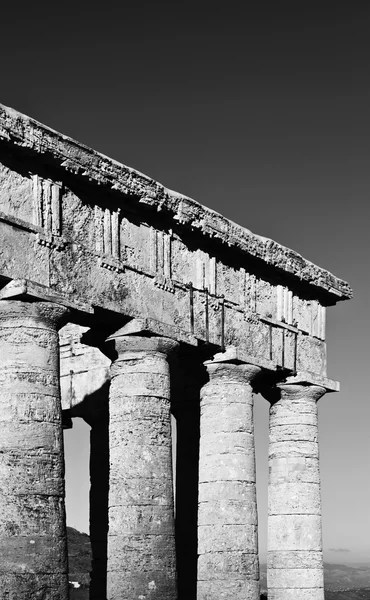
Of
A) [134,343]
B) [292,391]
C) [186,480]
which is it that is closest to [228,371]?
[292,391]

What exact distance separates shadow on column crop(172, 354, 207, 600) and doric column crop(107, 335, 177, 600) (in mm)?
5278

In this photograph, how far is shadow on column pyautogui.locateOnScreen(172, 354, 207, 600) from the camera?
93.7ft

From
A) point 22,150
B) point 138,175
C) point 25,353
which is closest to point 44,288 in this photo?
point 25,353

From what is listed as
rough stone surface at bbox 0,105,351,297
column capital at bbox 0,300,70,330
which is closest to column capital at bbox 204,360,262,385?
rough stone surface at bbox 0,105,351,297

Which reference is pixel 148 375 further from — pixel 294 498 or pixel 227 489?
pixel 294 498

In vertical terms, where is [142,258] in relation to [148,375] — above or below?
above

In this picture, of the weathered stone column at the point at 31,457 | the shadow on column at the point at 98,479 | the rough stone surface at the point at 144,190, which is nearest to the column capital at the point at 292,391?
the rough stone surface at the point at 144,190

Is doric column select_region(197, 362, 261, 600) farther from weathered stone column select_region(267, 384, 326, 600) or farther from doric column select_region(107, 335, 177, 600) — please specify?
doric column select_region(107, 335, 177, 600)

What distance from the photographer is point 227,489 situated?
81.7ft

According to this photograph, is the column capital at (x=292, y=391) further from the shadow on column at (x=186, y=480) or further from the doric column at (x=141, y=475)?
the doric column at (x=141, y=475)

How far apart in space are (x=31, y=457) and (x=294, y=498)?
964cm

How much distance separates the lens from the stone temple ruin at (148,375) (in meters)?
19.9

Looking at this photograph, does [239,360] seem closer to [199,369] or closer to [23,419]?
[199,369]

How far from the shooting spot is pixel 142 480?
2220 centimetres
